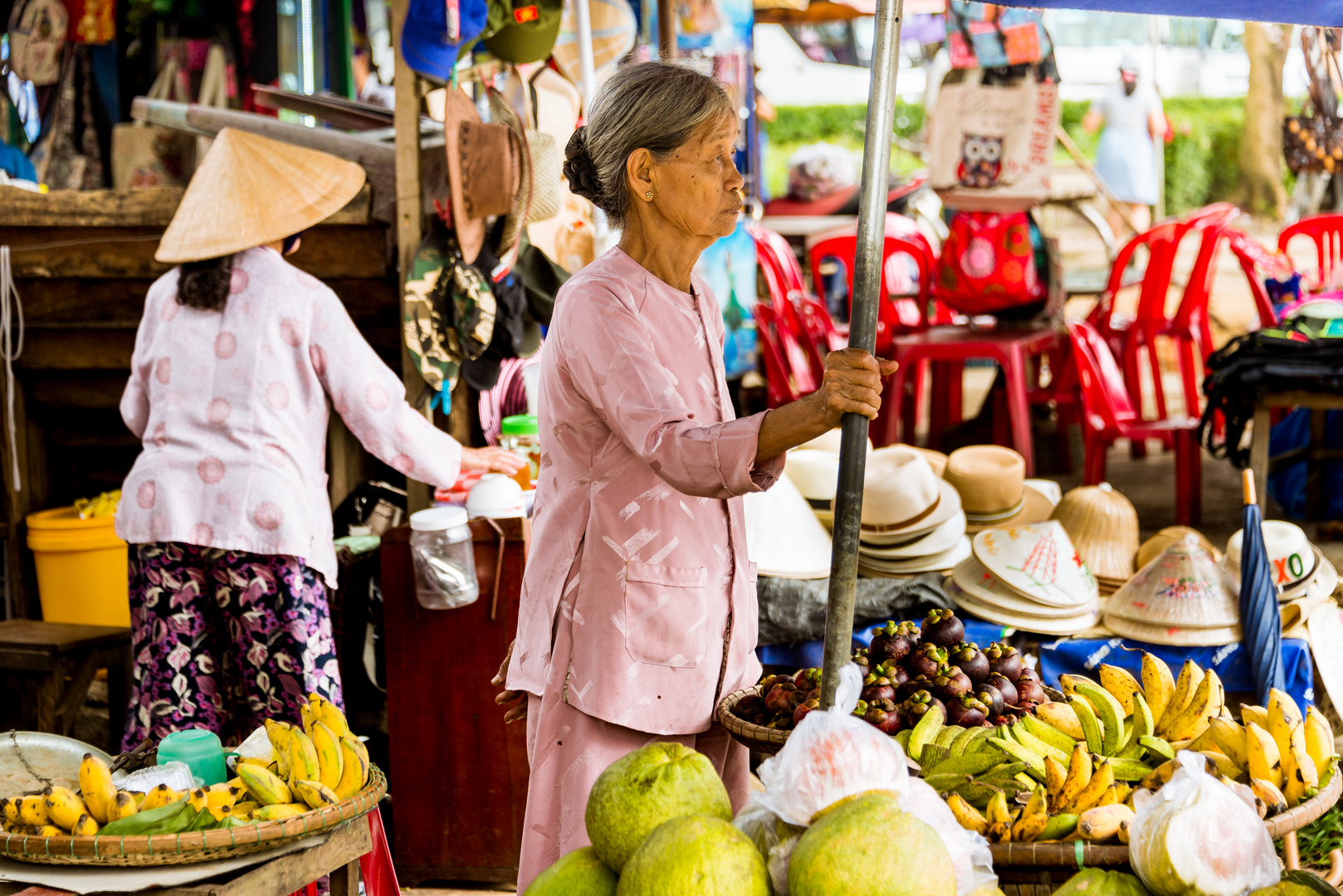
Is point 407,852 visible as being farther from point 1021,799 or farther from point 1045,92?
point 1045,92

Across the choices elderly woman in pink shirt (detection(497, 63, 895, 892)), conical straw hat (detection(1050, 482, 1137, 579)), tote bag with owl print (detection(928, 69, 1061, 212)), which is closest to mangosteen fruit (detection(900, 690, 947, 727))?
elderly woman in pink shirt (detection(497, 63, 895, 892))

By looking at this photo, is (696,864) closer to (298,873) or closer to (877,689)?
(877,689)

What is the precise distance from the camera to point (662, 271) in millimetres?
2018

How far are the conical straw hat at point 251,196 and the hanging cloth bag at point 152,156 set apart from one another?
2.56m

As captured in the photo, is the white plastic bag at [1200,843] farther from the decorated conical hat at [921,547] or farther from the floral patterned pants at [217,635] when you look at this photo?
the floral patterned pants at [217,635]

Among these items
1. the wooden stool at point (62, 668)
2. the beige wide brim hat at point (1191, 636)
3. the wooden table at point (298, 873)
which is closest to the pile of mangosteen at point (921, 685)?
the wooden table at point (298, 873)

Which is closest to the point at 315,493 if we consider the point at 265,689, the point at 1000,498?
the point at 265,689

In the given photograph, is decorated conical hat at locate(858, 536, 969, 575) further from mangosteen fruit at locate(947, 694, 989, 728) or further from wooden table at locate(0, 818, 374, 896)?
wooden table at locate(0, 818, 374, 896)

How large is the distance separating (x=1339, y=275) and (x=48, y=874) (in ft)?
21.9

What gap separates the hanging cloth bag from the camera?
5723 millimetres

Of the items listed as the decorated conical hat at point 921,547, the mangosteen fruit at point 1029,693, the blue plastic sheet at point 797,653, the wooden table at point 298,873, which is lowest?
the blue plastic sheet at point 797,653

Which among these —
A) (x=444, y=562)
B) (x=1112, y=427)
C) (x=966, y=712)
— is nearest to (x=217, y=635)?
(x=444, y=562)

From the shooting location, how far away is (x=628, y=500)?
1.95m

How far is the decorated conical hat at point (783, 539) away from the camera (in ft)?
11.4
